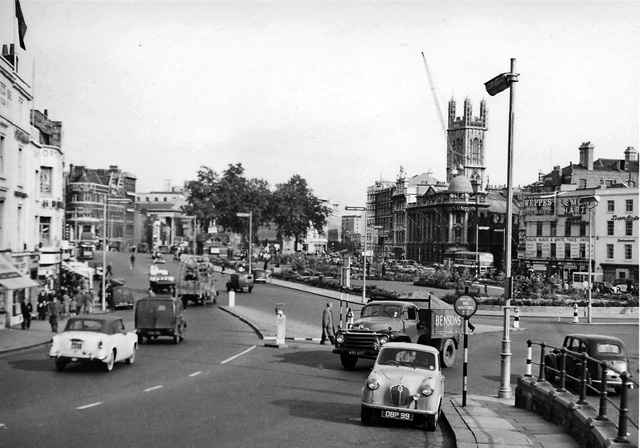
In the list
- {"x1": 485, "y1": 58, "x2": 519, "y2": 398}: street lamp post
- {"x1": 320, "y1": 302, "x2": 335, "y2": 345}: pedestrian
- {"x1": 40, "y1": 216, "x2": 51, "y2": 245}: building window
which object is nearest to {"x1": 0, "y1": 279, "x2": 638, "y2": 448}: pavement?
{"x1": 485, "y1": 58, "x2": 519, "y2": 398}: street lamp post

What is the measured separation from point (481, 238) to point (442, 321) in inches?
3485

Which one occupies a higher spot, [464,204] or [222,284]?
[464,204]

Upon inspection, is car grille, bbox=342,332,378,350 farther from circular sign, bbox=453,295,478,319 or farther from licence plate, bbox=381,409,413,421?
licence plate, bbox=381,409,413,421

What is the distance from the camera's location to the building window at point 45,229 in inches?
1732

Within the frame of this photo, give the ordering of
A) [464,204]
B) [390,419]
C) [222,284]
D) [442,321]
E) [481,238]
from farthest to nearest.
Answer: [464,204]
[481,238]
[222,284]
[442,321]
[390,419]

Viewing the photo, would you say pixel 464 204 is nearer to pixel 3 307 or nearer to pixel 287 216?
pixel 287 216

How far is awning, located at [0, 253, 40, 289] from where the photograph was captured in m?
29.7

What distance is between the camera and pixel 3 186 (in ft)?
105

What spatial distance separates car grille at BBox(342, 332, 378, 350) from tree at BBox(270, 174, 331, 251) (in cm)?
5962

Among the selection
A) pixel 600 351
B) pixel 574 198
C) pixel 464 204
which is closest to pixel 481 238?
pixel 464 204

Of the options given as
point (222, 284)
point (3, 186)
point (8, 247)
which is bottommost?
point (222, 284)

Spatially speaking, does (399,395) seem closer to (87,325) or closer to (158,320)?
(87,325)

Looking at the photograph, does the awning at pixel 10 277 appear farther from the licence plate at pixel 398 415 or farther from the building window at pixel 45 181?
the licence plate at pixel 398 415

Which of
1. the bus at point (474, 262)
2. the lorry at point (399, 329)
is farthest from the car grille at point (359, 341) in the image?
the bus at point (474, 262)
